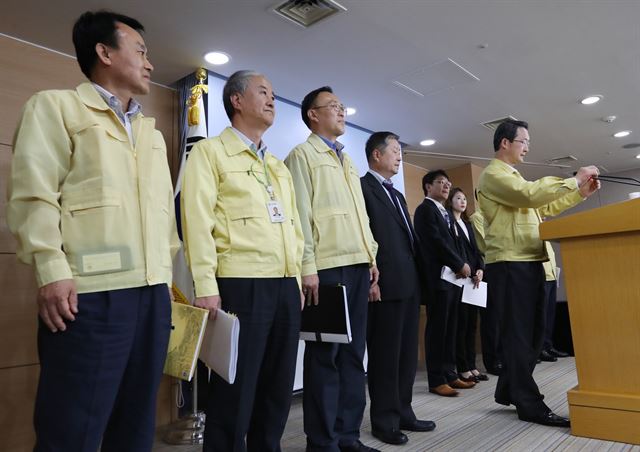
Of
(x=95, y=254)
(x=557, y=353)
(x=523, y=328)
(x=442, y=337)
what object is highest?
(x=95, y=254)

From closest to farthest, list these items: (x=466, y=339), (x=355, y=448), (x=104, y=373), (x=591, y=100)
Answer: (x=104, y=373) < (x=355, y=448) < (x=466, y=339) < (x=591, y=100)

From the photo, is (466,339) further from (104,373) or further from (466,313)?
(104,373)

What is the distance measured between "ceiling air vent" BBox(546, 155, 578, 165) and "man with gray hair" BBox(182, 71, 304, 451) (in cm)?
569

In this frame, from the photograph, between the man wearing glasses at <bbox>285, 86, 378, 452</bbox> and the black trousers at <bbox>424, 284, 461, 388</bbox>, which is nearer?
the man wearing glasses at <bbox>285, 86, 378, 452</bbox>

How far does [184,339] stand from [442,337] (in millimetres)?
2345

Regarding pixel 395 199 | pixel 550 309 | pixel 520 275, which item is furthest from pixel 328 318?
pixel 550 309

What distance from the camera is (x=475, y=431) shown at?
2262mm

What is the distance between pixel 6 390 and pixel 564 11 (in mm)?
3737

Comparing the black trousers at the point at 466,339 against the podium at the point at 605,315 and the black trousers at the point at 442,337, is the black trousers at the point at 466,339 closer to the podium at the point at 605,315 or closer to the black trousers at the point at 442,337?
the black trousers at the point at 442,337

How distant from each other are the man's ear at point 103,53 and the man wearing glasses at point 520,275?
1.84 metres

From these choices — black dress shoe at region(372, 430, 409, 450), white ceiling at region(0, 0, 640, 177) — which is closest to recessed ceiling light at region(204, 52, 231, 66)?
white ceiling at region(0, 0, 640, 177)

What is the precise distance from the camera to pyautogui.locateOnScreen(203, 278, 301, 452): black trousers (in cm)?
146

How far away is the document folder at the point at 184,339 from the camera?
1.27 metres

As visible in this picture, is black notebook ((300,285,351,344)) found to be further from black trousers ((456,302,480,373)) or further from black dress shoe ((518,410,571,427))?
black trousers ((456,302,480,373))
